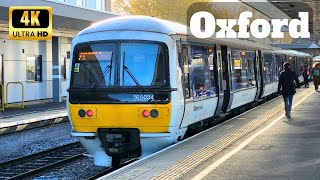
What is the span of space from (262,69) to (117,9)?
128 feet

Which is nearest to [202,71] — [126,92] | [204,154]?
[126,92]

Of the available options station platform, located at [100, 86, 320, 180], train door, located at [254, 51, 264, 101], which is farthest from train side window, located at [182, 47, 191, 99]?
train door, located at [254, 51, 264, 101]

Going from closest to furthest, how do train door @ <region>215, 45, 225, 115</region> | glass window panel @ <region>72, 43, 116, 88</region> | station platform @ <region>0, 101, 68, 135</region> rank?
1. glass window panel @ <region>72, 43, 116, 88</region>
2. train door @ <region>215, 45, 225, 115</region>
3. station platform @ <region>0, 101, 68, 135</region>

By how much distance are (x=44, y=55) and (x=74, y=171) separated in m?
14.7

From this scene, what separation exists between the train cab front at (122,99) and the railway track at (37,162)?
5.78ft

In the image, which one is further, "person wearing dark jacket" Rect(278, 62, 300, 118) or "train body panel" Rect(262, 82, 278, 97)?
"train body panel" Rect(262, 82, 278, 97)

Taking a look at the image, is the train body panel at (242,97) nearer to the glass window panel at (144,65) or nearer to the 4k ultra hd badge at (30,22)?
the glass window panel at (144,65)

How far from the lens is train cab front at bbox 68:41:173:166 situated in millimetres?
9031

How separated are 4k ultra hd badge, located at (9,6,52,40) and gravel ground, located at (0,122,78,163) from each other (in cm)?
421

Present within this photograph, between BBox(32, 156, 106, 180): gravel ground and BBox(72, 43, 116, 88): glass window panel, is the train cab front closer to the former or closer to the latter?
BBox(72, 43, 116, 88): glass window panel

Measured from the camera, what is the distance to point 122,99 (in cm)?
907

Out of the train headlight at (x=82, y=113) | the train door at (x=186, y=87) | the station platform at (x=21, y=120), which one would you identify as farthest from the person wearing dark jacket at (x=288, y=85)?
the station platform at (x=21, y=120)

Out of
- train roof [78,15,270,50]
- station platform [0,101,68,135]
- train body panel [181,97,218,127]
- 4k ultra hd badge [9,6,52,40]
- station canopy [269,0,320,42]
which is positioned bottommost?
station platform [0,101,68,135]

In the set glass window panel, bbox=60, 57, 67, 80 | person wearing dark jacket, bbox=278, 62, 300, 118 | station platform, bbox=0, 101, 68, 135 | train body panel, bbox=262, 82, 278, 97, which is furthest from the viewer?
glass window panel, bbox=60, 57, 67, 80
